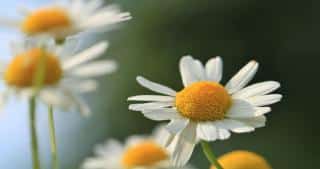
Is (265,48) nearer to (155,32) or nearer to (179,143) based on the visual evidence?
(155,32)

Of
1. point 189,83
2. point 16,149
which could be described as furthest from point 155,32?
point 189,83

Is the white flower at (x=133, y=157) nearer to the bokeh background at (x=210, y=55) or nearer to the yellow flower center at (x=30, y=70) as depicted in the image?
the yellow flower center at (x=30, y=70)

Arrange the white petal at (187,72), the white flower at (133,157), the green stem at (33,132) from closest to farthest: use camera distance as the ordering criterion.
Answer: the green stem at (33,132)
the white petal at (187,72)
the white flower at (133,157)

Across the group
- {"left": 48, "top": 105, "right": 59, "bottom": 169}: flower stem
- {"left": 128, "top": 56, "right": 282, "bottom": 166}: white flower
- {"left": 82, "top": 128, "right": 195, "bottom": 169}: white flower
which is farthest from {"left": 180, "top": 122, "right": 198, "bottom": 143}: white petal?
{"left": 82, "top": 128, "right": 195, "bottom": 169}: white flower

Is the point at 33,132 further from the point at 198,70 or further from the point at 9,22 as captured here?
the point at 198,70

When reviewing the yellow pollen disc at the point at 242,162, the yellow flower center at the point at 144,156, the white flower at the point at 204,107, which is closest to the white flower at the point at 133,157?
the yellow flower center at the point at 144,156

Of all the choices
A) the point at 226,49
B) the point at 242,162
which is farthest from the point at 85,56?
the point at 226,49
